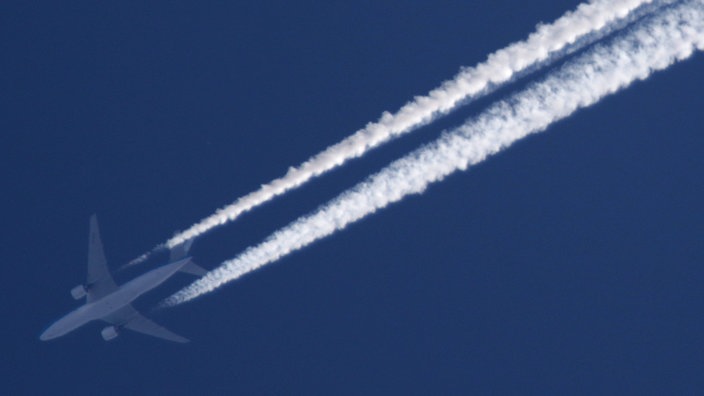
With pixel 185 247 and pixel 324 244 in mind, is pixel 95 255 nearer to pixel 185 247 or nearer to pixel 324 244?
pixel 185 247

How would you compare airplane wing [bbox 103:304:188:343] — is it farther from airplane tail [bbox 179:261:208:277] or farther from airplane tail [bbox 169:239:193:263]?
airplane tail [bbox 169:239:193:263]

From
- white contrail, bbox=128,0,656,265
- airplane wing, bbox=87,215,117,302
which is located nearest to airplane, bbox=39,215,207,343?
airplane wing, bbox=87,215,117,302

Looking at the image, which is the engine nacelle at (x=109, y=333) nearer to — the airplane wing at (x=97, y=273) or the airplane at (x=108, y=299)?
the airplane at (x=108, y=299)

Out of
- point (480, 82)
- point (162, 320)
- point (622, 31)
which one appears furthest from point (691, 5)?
point (162, 320)

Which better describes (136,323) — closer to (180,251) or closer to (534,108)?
(180,251)

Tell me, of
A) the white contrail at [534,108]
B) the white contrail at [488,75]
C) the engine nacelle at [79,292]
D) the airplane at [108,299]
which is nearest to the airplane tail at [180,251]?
the airplane at [108,299]

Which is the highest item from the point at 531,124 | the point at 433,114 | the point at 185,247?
the point at 185,247
